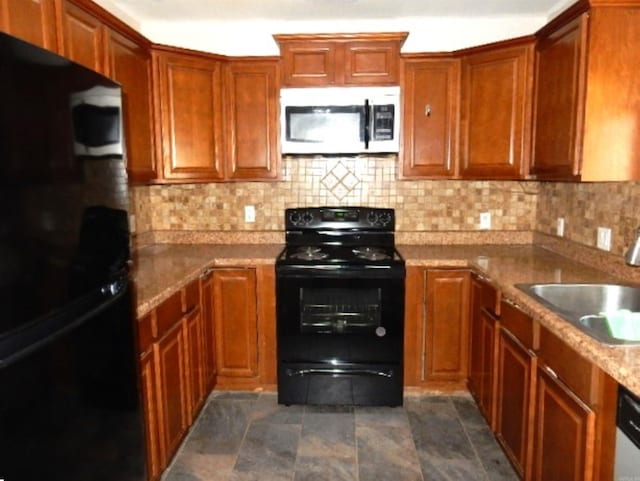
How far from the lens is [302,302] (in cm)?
274

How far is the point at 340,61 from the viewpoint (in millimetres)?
2875

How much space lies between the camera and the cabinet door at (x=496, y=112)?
2684mm

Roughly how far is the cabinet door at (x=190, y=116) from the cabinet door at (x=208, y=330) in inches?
28.2

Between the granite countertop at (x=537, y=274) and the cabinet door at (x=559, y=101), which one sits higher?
the cabinet door at (x=559, y=101)

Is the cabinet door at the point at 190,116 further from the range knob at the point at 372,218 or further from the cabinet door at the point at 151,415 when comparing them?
the cabinet door at the point at 151,415

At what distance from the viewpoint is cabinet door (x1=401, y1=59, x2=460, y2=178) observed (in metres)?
2.90

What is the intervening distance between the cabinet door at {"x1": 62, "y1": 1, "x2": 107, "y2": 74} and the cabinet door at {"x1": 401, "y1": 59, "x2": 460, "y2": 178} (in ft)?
5.70

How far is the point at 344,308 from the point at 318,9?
1.87 metres

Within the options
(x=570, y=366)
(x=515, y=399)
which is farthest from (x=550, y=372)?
(x=515, y=399)

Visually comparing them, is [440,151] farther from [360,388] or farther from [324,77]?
[360,388]

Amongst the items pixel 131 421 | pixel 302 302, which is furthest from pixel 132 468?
pixel 302 302

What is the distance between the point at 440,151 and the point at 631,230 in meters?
1.19

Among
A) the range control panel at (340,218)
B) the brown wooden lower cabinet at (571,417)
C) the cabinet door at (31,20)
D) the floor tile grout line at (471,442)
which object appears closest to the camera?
the brown wooden lower cabinet at (571,417)

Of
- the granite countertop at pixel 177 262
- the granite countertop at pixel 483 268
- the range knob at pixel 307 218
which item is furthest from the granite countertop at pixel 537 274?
the granite countertop at pixel 177 262
